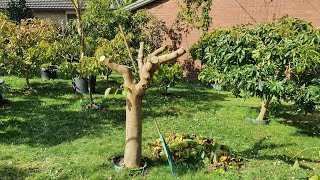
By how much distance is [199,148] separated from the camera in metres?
5.50

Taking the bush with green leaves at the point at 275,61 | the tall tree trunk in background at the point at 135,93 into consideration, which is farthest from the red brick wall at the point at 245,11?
the tall tree trunk in background at the point at 135,93

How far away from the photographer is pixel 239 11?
41.2 ft

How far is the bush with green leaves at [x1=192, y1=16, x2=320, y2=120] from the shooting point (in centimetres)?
636

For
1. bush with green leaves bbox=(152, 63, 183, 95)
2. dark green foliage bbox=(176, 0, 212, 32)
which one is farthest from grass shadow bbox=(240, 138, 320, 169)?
dark green foliage bbox=(176, 0, 212, 32)

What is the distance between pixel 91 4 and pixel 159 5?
3258 millimetres

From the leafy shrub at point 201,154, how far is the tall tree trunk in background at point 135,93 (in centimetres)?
68

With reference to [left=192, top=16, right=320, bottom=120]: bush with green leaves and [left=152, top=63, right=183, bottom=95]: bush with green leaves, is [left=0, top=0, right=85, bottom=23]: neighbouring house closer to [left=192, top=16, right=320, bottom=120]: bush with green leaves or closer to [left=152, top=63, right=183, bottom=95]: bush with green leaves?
[left=152, top=63, right=183, bottom=95]: bush with green leaves

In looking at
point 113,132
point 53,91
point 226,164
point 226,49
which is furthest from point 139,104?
point 53,91

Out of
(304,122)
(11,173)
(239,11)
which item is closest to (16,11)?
(239,11)

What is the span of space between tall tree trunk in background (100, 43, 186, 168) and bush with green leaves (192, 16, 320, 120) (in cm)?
251

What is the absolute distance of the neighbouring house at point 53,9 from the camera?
19906 mm

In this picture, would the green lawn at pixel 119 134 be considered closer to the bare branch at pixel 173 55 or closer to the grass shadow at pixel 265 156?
the grass shadow at pixel 265 156

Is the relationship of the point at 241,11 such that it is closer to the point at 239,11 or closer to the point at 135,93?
the point at 239,11

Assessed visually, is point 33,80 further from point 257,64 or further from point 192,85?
point 257,64
